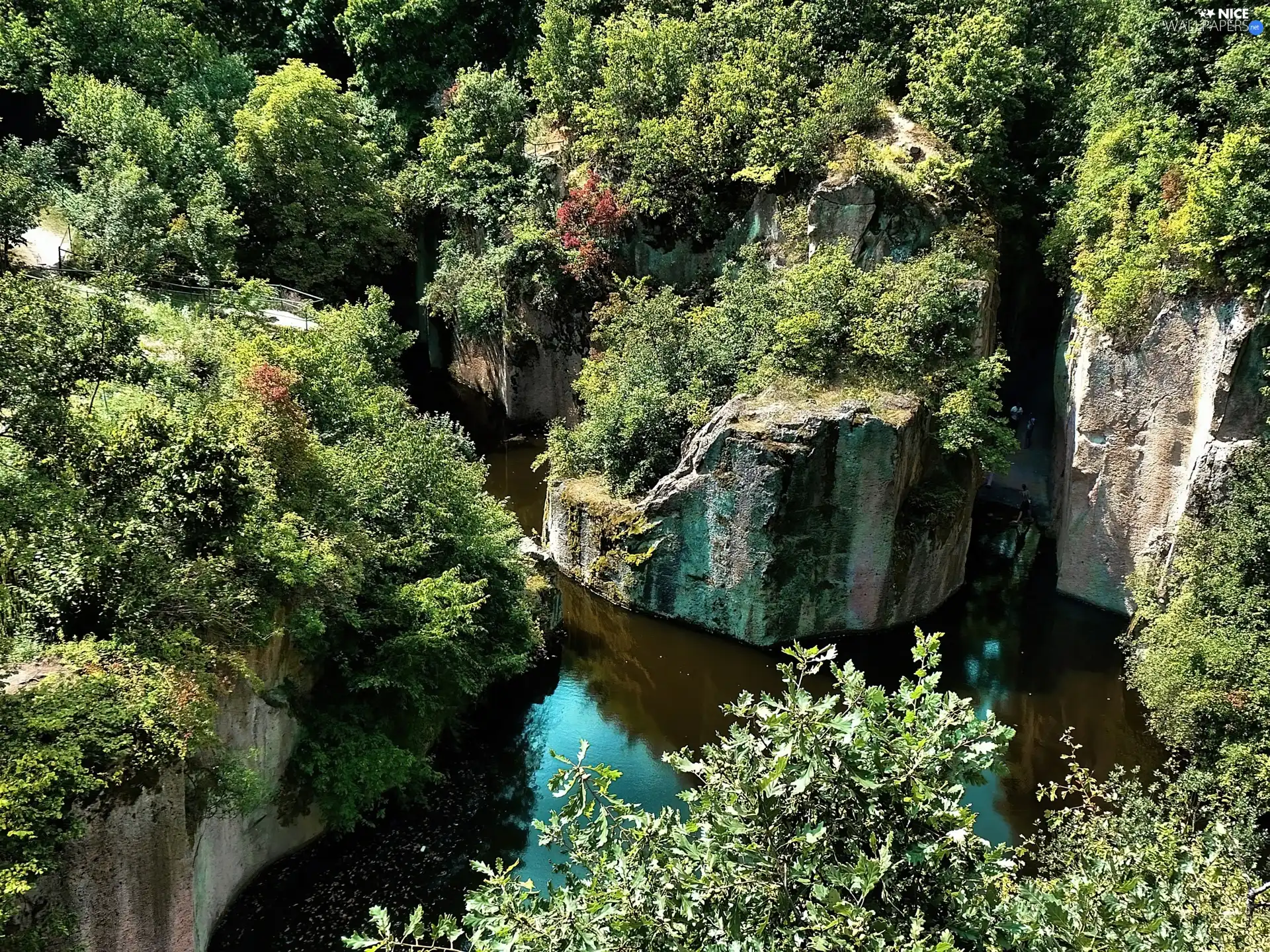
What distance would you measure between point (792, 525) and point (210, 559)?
33.5 ft

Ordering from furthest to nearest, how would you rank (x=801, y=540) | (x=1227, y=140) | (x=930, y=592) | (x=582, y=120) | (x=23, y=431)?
1. (x=582, y=120)
2. (x=930, y=592)
3. (x=801, y=540)
4. (x=1227, y=140)
5. (x=23, y=431)

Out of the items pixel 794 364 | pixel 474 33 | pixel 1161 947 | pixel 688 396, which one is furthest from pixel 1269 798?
pixel 474 33

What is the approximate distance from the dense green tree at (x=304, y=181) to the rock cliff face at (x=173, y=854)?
16.4 m

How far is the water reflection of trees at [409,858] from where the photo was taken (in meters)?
11.5

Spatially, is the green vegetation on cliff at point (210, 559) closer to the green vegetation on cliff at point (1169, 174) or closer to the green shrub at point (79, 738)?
the green shrub at point (79, 738)

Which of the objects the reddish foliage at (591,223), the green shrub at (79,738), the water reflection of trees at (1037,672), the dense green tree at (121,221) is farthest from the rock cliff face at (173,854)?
the reddish foliage at (591,223)

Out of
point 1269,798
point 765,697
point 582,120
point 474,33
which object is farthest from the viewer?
point 474,33

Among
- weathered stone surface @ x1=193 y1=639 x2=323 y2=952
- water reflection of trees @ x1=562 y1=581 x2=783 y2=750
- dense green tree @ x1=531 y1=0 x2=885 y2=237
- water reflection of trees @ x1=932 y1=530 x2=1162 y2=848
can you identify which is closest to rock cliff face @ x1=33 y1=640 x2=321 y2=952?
weathered stone surface @ x1=193 y1=639 x2=323 y2=952

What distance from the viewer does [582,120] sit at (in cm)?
2439

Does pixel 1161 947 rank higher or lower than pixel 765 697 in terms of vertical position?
lower

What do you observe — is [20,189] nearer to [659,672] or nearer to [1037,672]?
[659,672]

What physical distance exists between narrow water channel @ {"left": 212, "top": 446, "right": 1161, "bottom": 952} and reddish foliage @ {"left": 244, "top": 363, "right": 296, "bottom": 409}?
20.2ft

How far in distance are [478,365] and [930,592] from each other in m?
16.2

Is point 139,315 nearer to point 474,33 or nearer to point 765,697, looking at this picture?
point 765,697
